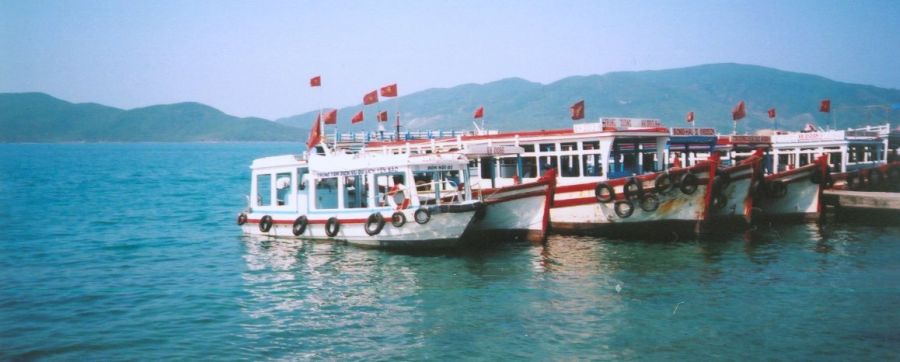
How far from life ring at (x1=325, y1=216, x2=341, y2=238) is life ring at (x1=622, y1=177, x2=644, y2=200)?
8.79m

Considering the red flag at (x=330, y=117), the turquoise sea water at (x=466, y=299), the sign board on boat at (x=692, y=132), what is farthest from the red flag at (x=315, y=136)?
the sign board on boat at (x=692, y=132)

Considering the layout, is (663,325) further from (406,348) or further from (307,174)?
(307,174)

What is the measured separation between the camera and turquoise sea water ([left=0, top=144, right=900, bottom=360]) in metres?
11.3

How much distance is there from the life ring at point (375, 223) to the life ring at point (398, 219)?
454 millimetres

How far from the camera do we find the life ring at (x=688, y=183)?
20109 millimetres

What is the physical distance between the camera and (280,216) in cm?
2180

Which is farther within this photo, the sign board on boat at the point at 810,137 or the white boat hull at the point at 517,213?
the sign board on boat at the point at 810,137

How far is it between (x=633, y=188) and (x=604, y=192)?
2.95 feet

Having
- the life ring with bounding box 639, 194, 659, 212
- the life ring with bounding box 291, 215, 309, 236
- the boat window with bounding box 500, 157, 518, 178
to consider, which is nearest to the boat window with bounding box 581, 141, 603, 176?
the boat window with bounding box 500, 157, 518, 178

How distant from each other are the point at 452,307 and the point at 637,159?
1382cm

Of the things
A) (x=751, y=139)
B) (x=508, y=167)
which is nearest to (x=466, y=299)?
(x=508, y=167)

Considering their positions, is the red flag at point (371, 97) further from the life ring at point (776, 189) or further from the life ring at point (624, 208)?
the life ring at point (776, 189)

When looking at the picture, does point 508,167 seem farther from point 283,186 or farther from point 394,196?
point 283,186

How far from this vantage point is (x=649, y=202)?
20.6m
